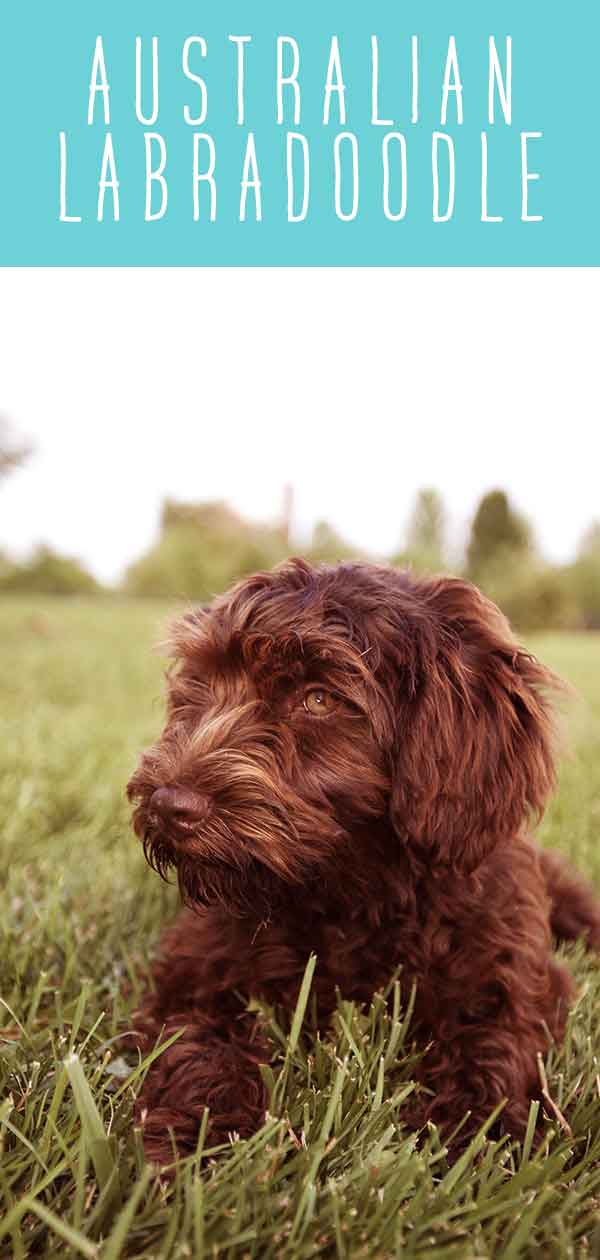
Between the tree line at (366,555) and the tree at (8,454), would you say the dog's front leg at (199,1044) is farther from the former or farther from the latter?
the tree at (8,454)

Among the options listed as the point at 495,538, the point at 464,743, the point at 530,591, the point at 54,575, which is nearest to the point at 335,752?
the point at 464,743

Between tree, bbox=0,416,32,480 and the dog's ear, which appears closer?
the dog's ear

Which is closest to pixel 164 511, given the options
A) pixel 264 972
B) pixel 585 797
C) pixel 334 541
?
pixel 334 541

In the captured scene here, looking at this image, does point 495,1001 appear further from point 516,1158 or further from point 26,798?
point 26,798

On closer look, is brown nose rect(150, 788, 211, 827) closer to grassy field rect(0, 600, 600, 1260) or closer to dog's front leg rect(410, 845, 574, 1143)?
grassy field rect(0, 600, 600, 1260)

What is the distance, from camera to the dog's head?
2162mm

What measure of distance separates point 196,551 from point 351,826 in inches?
1340

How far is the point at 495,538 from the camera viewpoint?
2308 centimetres

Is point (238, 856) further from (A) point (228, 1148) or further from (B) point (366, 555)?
(B) point (366, 555)

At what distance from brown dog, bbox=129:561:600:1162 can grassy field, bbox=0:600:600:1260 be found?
13 centimetres

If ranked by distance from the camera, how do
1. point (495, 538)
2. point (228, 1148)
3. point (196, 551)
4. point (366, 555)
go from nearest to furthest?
point (228, 1148) → point (366, 555) → point (495, 538) → point (196, 551)

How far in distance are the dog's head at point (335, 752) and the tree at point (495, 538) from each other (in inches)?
183

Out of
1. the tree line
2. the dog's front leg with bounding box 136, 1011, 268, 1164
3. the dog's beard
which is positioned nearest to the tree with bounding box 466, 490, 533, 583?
the tree line

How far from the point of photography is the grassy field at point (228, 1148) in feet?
5.16
